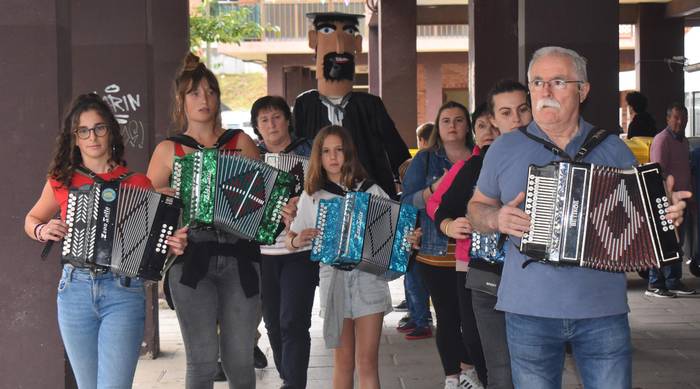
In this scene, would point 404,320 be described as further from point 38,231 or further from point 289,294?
point 38,231

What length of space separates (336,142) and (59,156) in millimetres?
1788

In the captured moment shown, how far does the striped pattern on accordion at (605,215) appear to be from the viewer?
4.20 meters

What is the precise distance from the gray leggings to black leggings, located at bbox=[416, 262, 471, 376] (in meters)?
1.80

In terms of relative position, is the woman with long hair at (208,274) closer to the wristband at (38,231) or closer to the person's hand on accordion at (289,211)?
the person's hand on accordion at (289,211)

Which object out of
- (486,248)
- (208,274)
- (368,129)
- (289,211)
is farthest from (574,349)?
(368,129)

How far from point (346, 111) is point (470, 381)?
2.26 m

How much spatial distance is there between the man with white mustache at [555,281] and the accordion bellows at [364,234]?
1584 mm

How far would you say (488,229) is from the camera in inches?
186

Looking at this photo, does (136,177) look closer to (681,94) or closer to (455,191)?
(455,191)

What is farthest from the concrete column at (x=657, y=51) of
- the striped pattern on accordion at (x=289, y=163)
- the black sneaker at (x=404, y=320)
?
the striped pattern on accordion at (x=289, y=163)

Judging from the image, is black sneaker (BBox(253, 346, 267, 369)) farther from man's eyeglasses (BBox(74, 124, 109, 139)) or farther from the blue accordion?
man's eyeglasses (BBox(74, 124, 109, 139))

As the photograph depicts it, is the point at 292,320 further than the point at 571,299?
Yes

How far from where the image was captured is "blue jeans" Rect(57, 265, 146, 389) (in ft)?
16.9

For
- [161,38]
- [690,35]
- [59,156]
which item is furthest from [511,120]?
[690,35]
